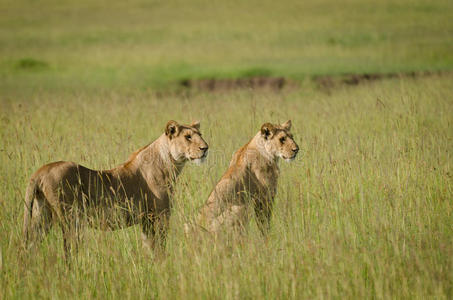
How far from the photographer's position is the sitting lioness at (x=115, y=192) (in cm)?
514

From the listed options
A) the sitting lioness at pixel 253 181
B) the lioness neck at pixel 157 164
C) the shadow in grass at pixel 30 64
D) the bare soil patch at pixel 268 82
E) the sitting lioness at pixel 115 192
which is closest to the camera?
the sitting lioness at pixel 115 192

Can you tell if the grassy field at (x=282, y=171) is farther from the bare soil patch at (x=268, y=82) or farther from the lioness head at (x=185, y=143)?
the bare soil patch at (x=268, y=82)

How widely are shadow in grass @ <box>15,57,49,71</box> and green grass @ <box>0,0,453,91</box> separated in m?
0.31

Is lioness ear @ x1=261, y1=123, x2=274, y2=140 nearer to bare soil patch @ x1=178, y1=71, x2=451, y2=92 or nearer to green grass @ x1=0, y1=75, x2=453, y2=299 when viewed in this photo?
green grass @ x1=0, y1=75, x2=453, y2=299

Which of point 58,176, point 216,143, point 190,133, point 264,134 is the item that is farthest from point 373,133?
point 58,176

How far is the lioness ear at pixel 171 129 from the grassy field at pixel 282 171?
23.6 inches

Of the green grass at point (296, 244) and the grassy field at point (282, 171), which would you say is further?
the grassy field at point (282, 171)

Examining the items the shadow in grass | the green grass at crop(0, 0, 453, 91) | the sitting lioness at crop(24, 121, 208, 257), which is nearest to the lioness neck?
the sitting lioness at crop(24, 121, 208, 257)

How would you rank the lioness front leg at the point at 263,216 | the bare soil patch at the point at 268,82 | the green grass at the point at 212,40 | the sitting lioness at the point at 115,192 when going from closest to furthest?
the sitting lioness at the point at 115,192 < the lioness front leg at the point at 263,216 < the bare soil patch at the point at 268,82 < the green grass at the point at 212,40

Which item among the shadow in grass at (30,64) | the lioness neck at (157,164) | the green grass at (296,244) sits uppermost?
the shadow in grass at (30,64)

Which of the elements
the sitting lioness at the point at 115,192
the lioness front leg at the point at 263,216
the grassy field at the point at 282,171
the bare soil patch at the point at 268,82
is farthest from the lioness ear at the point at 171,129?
the bare soil patch at the point at 268,82

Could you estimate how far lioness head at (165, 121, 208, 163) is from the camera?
607 cm

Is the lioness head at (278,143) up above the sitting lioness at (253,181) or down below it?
above

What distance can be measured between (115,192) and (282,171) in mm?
2492
